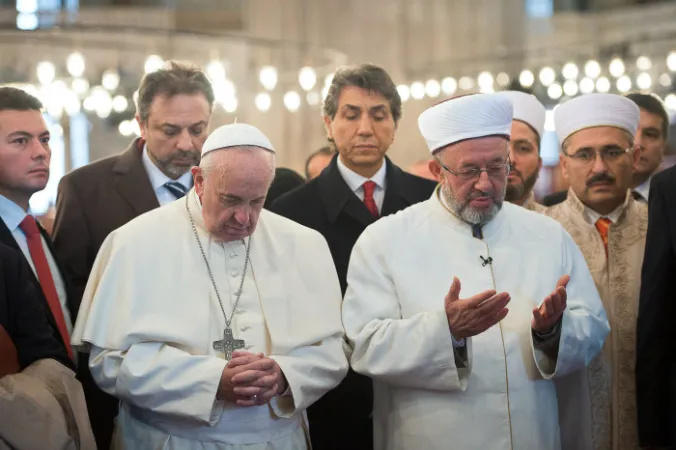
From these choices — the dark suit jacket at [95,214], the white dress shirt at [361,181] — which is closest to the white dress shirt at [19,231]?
the dark suit jacket at [95,214]

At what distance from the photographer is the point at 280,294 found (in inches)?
159

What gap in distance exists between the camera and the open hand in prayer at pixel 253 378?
366cm

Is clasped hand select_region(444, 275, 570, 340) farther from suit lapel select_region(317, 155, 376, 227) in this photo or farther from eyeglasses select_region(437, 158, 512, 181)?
suit lapel select_region(317, 155, 376, 227)

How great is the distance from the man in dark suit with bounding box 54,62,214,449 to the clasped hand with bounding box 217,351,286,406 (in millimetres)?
1175

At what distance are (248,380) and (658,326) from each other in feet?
5.88

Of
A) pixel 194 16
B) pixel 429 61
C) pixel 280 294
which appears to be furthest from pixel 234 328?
pixel 194 16

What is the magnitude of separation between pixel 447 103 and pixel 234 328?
127 centimetres

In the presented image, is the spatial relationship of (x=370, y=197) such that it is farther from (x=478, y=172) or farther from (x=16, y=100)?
(x=16, y=100)

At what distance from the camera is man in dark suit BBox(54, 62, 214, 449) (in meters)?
4.72

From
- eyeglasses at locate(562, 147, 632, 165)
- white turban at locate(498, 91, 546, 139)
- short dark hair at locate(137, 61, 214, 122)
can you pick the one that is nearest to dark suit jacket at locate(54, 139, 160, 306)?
short dark hair at locate(137, 61, 214, 122)

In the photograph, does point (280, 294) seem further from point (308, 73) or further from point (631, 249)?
point (308, 73)

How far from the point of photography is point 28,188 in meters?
4.42

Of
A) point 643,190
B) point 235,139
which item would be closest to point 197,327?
point 235,139

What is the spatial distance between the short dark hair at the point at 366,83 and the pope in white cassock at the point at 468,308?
0.85m
